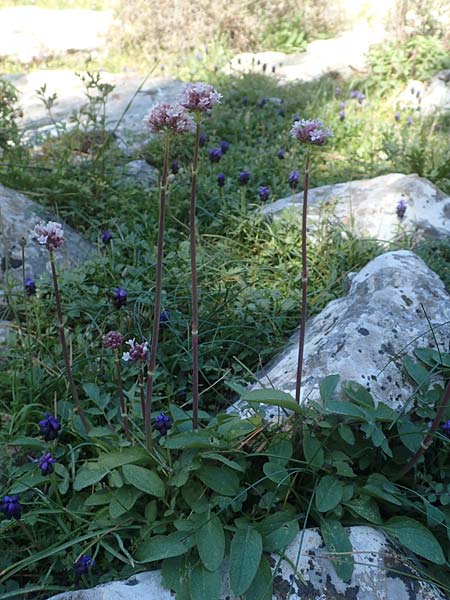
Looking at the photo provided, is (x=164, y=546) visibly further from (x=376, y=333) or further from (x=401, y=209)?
(x=401, y=209)

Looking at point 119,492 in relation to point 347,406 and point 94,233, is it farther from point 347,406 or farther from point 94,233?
point 94,233

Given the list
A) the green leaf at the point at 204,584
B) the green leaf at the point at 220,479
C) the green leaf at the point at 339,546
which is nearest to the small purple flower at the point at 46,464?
the green leaf at the point at 220,479

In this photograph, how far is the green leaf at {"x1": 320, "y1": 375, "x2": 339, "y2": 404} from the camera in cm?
199

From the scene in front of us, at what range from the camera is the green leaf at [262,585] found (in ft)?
5.43

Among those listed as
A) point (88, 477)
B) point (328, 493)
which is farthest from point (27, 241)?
point (328, 493)

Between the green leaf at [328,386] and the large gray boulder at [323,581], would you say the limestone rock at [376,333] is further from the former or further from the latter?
the large gray boulder at [323,581]

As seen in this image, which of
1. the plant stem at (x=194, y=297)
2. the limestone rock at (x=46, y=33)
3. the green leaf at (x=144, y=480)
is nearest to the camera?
the plant stem at (x=194, y=297)

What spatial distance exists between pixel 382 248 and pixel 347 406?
1.92m

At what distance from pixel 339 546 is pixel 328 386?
0.49 metres

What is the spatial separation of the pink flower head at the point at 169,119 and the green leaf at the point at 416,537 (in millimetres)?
1255

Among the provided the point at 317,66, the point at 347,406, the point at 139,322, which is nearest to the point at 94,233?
the point at 139,322

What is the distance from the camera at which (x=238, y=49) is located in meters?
9.82

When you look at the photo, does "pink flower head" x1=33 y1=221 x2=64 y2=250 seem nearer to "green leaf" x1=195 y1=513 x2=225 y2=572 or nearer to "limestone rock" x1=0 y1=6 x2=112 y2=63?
"green leaf" x1=195 y1=513 x2=225 y2=572

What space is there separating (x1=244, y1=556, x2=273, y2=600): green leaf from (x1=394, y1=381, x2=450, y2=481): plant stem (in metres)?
0.55
